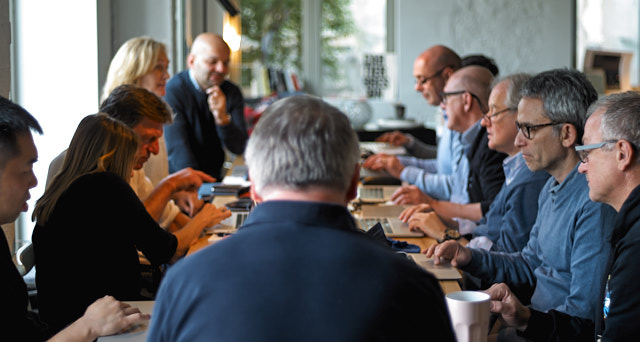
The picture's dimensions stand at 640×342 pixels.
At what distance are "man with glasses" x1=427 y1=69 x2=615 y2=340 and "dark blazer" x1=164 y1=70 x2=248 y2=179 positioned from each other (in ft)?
8.24

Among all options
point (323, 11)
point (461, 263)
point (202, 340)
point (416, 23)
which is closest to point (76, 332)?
point (202, 340)

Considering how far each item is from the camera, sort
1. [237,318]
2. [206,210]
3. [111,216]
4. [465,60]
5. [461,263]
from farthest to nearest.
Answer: [465,60]
[206,210]
[461,263]
[111,216]
[237,318]

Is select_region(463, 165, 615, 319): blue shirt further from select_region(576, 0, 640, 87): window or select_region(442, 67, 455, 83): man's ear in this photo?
select_region(576, 0, 640, 87): window

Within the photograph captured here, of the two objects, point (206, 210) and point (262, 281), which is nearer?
point (262, 281)

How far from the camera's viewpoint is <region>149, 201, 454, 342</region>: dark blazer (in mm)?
934

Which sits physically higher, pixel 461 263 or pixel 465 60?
Answer: pixel 465 60

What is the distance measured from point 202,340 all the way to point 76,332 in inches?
29.7

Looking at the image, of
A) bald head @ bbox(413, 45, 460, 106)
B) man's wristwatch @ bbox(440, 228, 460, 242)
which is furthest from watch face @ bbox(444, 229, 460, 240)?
bald head @ bbox(413, 45, 460, 106)

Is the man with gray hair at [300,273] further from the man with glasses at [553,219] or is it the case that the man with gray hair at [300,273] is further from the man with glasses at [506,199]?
the man with glasses at [506,199]

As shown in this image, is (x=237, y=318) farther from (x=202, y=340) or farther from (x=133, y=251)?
(x=133, y=251)

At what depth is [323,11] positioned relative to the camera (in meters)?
9.98

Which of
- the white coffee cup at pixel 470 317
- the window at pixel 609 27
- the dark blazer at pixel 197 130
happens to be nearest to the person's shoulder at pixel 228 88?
the dark blazer at pixel 197 130

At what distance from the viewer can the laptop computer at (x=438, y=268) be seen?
211 cm

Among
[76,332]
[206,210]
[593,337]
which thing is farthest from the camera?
[206,210]
